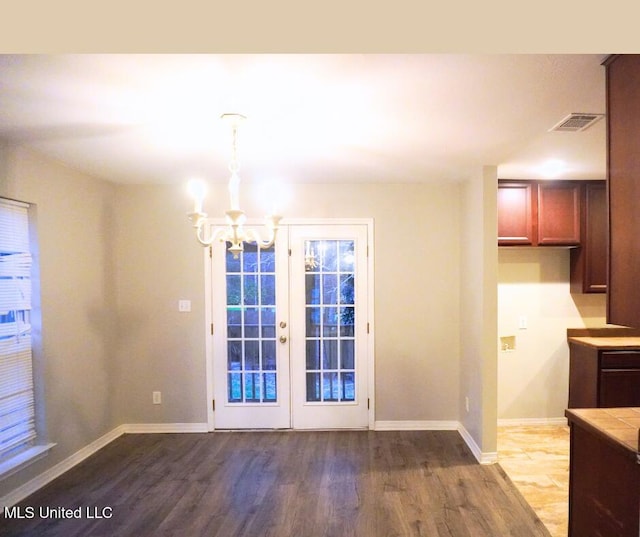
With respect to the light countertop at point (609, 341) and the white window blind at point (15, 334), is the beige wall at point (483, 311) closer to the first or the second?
the light countertop at point (609, 341)

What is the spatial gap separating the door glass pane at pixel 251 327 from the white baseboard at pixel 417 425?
109cm

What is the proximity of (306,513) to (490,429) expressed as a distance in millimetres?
1600

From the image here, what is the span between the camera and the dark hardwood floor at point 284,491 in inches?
82.2

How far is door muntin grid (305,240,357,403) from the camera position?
133 inches

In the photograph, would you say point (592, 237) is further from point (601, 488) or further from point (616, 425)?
point (601, 488)

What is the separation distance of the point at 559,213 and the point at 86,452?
4.76 m

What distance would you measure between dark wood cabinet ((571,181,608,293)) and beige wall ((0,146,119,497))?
4502 mm

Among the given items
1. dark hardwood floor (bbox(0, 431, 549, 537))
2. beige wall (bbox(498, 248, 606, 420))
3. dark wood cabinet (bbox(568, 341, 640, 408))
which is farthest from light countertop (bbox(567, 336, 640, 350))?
dark hardwood floor (bbox(0, 431, 549, 537))

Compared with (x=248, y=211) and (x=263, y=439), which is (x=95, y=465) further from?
(x=248, y=211)

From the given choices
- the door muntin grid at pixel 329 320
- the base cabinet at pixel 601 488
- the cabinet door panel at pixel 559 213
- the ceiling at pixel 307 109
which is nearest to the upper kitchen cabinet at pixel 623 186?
the ceiling at pixel 307 109

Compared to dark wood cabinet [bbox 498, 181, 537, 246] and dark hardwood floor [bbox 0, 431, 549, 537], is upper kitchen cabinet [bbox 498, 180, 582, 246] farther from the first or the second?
dark hardwood floor [bbox 0, 431, 549, 537]

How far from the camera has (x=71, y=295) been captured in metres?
2.82

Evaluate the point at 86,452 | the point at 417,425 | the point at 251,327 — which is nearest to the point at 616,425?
the point at 417,425

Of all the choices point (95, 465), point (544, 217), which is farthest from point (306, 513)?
point (544, 217)
